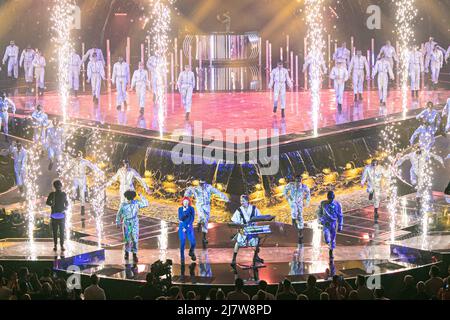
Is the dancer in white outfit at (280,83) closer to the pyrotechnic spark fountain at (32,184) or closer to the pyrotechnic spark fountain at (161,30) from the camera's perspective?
the pyrotechnic spark fountain at (161,30)

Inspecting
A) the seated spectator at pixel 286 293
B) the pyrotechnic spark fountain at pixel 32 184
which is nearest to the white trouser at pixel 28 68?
the pyrotechnic spark fountain at pixel 32 184

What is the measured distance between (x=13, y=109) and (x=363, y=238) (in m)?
10.8

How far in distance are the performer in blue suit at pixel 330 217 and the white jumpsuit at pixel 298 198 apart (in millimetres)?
1460

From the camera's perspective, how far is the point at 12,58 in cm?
3403

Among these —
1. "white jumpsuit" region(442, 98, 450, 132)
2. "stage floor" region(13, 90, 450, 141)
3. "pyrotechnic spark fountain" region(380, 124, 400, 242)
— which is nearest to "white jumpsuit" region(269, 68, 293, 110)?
"stage floor" region(13, 90, 450, 141)

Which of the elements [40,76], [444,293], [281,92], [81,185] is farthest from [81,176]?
[40,76]

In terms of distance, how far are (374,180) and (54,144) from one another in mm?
8117

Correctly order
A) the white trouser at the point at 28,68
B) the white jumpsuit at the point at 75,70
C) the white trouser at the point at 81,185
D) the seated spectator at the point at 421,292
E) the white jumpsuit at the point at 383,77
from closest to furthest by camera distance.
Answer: the seated spectator at the point at 421,292
the white trouser at the point at 81,185
the white jumpsuit at the point at 383,77
the white jumpsuit at the point at 75,70
the white trouser at the point at 28,68

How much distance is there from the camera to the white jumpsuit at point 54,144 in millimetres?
→ 23536

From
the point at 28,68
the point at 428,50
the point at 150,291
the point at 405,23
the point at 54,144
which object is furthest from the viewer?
the point at 405,23

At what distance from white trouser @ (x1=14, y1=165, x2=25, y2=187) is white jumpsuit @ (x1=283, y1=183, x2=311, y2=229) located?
6.75m

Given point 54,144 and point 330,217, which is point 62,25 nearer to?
point 54,144

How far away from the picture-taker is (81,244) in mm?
17406
